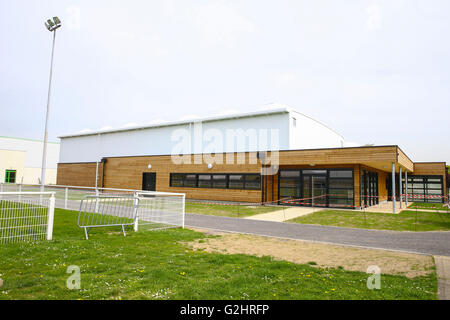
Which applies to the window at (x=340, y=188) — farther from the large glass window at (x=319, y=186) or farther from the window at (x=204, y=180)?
the window at (x=204, y=180)

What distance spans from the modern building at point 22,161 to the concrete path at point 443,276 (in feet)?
165

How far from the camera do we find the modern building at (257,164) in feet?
60.1

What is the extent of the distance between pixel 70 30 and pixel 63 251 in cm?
2284

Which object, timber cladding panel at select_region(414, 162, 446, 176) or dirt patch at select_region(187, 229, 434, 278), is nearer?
dirt patch at select_region(187, 229, 434, 278)

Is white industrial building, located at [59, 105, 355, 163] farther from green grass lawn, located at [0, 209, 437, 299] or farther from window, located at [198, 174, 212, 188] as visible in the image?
green grass lawn, located at [0, 209, 437, 299]

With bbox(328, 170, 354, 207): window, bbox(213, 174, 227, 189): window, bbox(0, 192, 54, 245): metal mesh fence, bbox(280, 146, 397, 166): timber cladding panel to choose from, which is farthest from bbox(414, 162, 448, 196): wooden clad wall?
bbox(0, 192, 54, 245): metal mesh fence

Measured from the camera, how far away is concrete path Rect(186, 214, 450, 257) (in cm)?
781

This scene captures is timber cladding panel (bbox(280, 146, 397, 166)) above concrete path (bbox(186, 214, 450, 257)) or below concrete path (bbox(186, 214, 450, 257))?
above

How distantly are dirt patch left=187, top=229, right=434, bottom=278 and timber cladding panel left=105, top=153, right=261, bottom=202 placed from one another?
1277 cm

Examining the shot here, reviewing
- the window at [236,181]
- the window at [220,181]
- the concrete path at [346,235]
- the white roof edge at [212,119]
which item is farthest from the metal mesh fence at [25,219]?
the white roof edge at [212,119]

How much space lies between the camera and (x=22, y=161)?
148 ft

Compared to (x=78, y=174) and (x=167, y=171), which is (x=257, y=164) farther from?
(x=78, y=174)

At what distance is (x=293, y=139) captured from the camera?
910 inches
